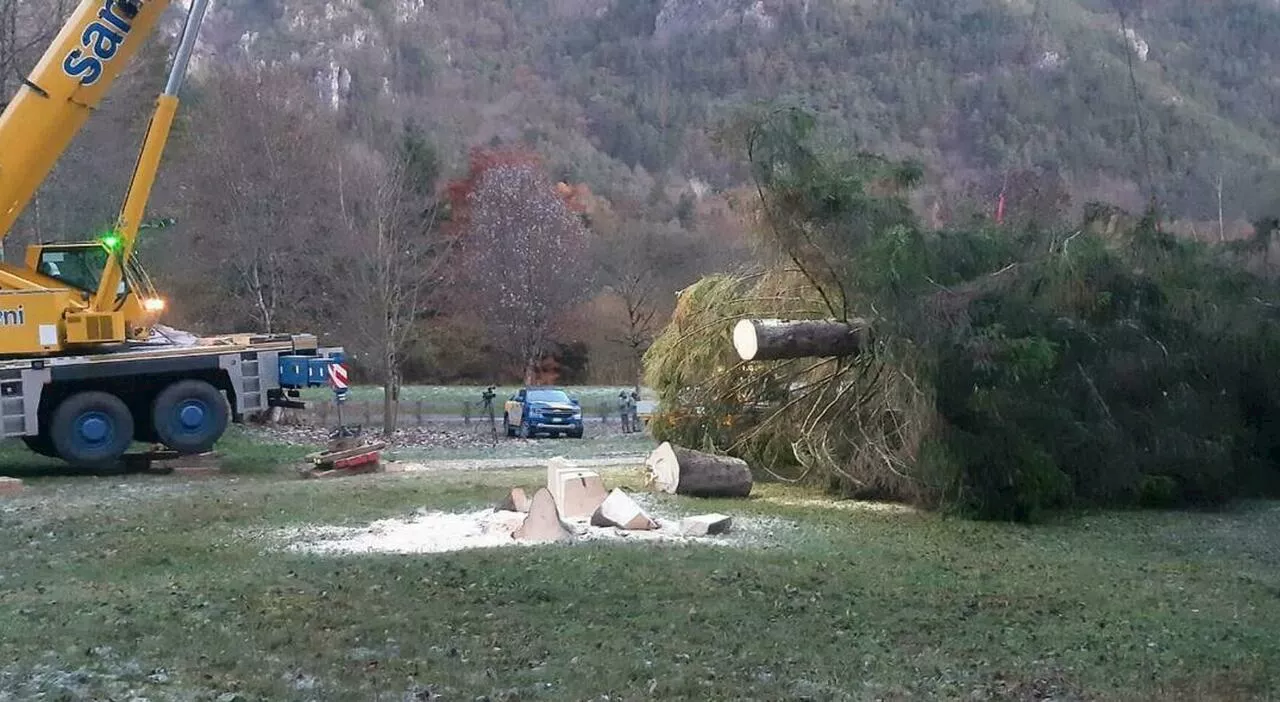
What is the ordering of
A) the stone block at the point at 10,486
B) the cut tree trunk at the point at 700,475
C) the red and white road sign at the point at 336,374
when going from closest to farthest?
the cut tree trunk at the point at 700,475 < the stone block at the point at 10,486 < the red and white road sign at the point at 336,374

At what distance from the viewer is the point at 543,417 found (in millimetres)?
25938

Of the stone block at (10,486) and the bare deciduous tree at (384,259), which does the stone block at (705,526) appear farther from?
the bare deciduous tree at (384,259)

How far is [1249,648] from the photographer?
22.0ft

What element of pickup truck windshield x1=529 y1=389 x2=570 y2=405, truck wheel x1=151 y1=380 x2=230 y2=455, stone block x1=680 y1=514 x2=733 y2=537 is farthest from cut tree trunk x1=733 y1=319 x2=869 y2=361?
pickup truck windshield x1=529 y1=389 x2=570 y2=405

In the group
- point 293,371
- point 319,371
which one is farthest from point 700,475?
point 293,371

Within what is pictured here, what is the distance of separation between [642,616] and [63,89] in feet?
37.8

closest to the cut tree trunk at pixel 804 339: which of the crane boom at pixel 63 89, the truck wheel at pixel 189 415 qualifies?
the truck wheel at pixel 189 415

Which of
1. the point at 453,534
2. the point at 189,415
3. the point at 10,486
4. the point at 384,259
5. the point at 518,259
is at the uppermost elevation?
the point at 518,259

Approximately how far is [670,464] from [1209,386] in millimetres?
6239

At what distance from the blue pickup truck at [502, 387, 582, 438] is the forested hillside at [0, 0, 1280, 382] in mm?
4057

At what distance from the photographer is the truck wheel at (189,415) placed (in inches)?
629

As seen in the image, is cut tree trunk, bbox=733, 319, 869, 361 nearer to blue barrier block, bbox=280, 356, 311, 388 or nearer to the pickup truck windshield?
blue barrier block, bbox=280, 356, 311, 388

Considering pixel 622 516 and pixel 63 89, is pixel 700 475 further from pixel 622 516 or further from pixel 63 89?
pixel 63 89

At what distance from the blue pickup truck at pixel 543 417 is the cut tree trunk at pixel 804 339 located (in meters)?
12.7
